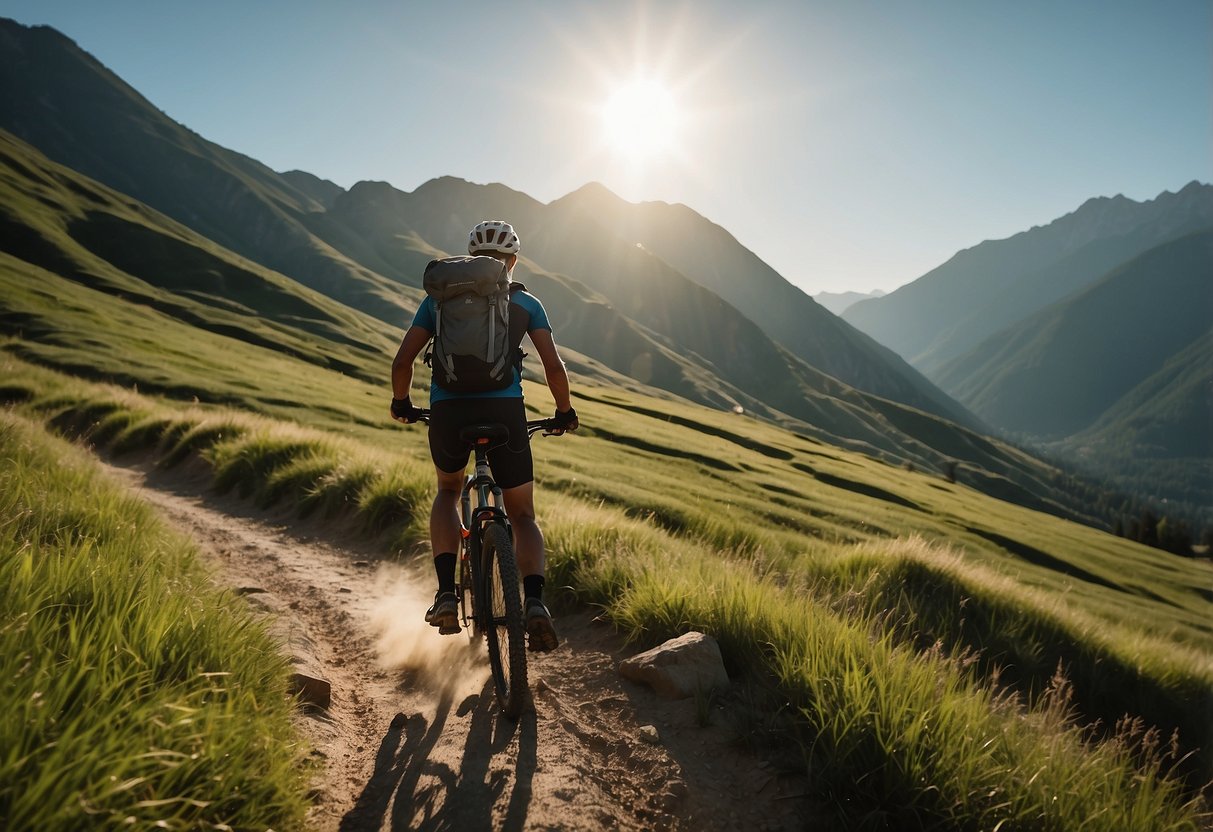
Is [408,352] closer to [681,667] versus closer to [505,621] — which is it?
[505,621]

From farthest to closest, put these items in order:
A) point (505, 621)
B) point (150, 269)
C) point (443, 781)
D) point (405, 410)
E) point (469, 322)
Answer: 1. point (150, 269)
2. point (405, 410)
3. point (469, 322)
4. point (505, 621)
5. point (443, 781)

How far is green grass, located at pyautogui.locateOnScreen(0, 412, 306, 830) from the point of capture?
2301mm

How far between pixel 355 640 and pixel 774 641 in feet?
13.4

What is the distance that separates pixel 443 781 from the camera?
402 cm

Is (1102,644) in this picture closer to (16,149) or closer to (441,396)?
(441,396)

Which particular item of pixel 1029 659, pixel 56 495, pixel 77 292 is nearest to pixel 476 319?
pixel 56 495

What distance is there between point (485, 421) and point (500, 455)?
33 cm

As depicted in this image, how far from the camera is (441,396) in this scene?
5.12 metres

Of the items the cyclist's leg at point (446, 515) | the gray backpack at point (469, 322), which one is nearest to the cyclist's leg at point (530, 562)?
the cyclist's leg at point (446, 515)

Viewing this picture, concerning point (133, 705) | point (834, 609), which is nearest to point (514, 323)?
point (133, 705)

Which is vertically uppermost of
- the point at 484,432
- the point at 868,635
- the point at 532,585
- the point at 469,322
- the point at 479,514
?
the point at 469,322

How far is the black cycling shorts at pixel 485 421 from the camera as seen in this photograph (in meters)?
4.99

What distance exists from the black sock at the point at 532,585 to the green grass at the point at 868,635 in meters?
1.42

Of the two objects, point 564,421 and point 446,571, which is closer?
point 446,571
